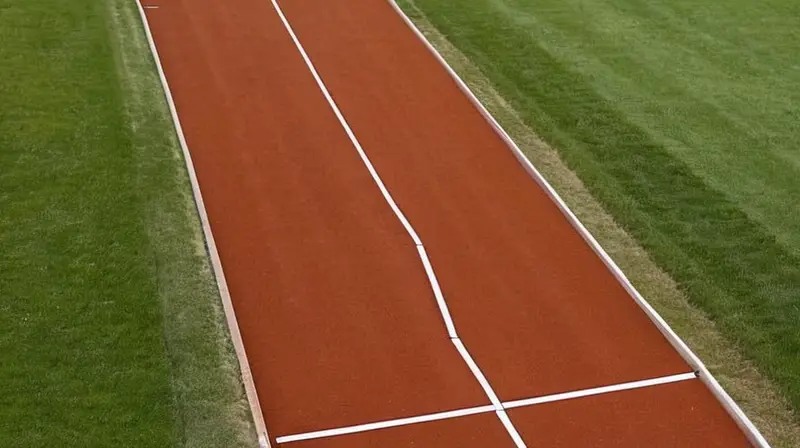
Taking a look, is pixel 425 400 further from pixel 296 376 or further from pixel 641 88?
pixel 641 88

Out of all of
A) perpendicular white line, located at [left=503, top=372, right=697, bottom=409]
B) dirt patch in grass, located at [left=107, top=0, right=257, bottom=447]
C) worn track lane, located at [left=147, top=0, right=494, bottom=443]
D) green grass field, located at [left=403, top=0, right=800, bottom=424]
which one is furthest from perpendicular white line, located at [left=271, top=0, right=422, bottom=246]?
perpendicular white line, located at [left=503, top=372, right=697, bottom=409]

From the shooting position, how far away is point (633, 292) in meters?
12.6

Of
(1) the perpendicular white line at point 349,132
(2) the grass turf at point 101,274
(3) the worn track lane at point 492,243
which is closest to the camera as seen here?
(2) the grass turf at point 101,274

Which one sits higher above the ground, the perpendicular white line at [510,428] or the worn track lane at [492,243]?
the worn track lane at [492,243]

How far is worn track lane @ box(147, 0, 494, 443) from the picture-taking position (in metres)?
10.9

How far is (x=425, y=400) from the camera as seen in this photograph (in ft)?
35.3

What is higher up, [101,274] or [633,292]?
[633,292]

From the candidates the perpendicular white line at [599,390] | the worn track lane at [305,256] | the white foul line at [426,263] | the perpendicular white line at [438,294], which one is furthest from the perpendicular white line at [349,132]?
the perpendicular white line at [599,390]

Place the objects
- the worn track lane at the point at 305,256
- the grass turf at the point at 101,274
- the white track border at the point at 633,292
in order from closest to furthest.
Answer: the grass turf at the point at 101,274 < the white track border at the point at 633,292 < the worn track lane at the point at 305,256

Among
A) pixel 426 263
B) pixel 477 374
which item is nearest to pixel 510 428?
pixel 477 374

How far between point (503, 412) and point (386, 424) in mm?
1273

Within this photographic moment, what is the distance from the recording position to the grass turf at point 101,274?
1037 centimetres

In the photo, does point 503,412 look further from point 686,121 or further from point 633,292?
point 686,121

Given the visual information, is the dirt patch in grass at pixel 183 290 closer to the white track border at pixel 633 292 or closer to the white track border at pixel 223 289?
the white track border at pixel 223 289
